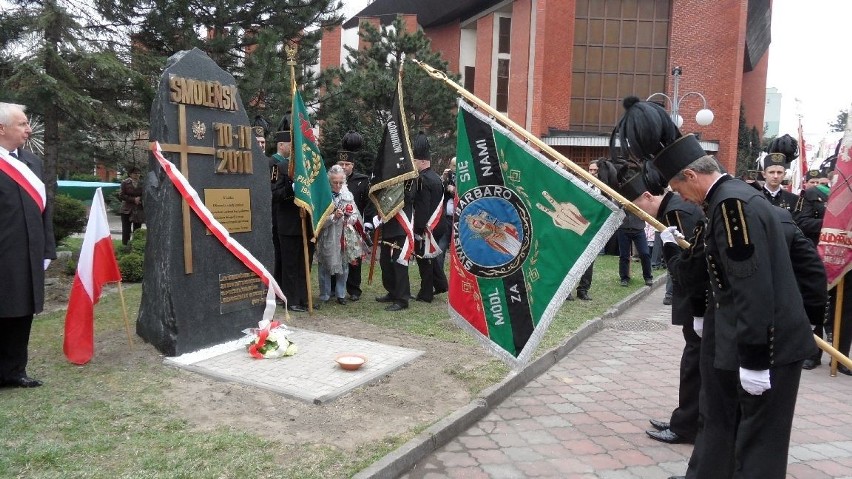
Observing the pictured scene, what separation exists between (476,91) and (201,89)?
28391 mm

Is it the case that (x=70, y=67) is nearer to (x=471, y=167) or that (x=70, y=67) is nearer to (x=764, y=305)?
(x=471, y=167)

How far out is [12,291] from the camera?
464cm

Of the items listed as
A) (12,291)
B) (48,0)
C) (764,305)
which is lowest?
(12,291)

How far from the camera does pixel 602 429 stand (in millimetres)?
4711

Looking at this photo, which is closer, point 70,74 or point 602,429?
point 602,429

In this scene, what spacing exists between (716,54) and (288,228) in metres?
26.9

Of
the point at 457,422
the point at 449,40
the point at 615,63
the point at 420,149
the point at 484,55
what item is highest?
the point at 449,40

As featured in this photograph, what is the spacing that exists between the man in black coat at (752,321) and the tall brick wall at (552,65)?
25.3 meters

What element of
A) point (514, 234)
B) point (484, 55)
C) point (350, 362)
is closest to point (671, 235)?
point (514, 234)

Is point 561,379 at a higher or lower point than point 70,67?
lower

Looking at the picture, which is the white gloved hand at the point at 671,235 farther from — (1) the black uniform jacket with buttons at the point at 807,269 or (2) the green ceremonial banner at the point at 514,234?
(1) the black uniform jacket with buttons at the point at 807,269

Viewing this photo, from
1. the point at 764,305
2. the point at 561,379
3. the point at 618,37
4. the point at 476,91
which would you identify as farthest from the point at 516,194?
the point at 476,91

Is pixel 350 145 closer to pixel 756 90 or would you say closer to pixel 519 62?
pixel 519 62

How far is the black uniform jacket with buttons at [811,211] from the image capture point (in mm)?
6930
